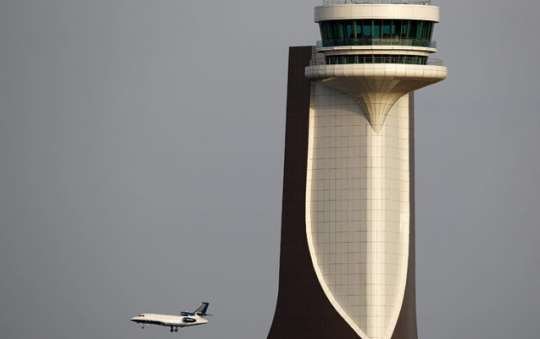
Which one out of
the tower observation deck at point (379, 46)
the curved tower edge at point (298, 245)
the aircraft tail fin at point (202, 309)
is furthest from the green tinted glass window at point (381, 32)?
the aircraft tail fin at point (202, 309)

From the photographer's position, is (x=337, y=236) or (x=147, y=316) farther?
(x=147, y=316)

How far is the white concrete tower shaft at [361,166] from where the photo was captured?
154 metres

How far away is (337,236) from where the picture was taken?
156750 millimetres

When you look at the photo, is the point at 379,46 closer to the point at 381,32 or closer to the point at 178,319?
the point at 381,32

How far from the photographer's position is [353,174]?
156625 mm

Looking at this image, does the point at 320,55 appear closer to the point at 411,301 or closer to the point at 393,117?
the point at 393,117

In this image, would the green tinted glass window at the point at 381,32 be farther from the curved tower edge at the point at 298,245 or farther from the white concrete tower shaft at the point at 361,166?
the curved tower edge at the point at 298,245

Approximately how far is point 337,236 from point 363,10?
14108 millimetres

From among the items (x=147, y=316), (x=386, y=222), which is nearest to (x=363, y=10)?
(x=386, y=222)

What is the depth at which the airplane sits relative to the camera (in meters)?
176

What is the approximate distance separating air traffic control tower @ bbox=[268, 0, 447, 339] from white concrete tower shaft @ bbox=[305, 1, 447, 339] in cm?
6

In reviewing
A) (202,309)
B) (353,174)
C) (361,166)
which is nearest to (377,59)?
(361,166)

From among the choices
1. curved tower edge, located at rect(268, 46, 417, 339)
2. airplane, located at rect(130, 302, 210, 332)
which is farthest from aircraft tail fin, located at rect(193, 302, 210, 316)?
curved tower edge, located at rect(268, 46, 417, 339)

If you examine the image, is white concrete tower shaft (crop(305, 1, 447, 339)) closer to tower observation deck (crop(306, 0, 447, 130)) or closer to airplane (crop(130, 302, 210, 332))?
tower observation deck (crop(306, 0, 447, 130))
